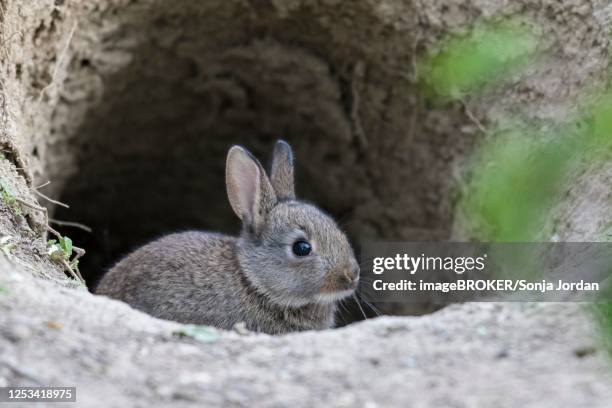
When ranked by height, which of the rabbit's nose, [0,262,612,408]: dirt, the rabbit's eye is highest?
the rabbit's eye

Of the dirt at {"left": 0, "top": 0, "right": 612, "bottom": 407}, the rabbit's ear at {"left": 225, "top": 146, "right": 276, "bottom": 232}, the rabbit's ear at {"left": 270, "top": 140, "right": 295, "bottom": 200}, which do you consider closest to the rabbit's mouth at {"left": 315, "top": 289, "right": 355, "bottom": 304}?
the rabbit's ear at {"left": 225, "top": 146, "right": 276, "bottom": 232}

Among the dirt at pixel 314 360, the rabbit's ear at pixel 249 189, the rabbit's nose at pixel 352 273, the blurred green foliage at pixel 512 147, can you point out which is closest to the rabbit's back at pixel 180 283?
the rabbit's ear at pixel 249 189

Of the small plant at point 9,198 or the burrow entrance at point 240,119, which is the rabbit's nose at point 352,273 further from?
the small plant at point 9,198

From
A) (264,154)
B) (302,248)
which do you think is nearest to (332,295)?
(302,248)

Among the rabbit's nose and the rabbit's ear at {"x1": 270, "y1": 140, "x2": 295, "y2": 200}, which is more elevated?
the rabbit's ear at {"x1": 270, "y1": 140, "x2": 295, "y2": 200}

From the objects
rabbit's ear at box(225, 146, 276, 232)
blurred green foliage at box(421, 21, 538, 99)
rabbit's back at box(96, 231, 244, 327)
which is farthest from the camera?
rabbit's ear at box(225, 146, 276, 232)

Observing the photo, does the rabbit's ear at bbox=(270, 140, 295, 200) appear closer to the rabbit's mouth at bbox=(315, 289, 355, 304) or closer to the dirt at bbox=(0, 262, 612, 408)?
the rabbit's mouth at bbox=(315, 289, 355, 304)

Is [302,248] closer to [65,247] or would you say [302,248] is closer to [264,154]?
[65,247]
